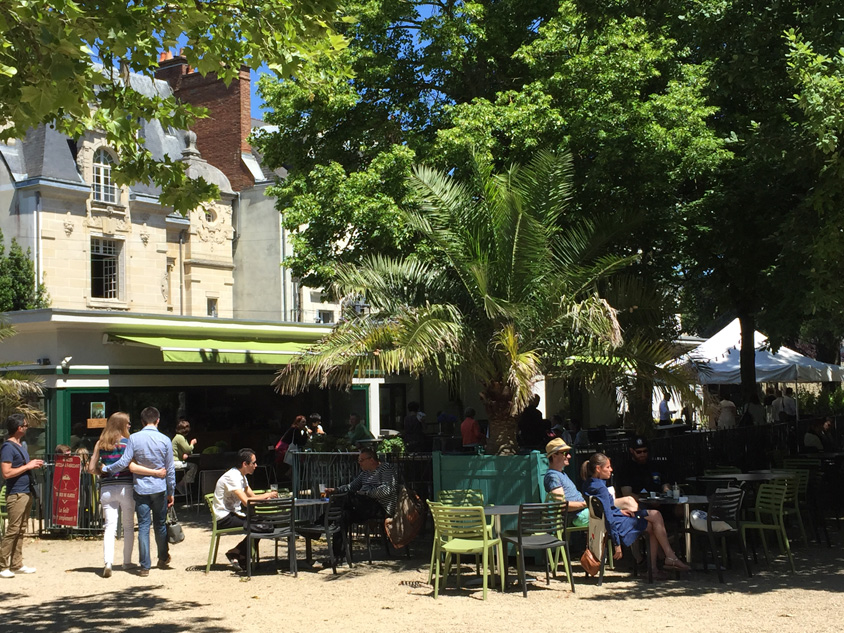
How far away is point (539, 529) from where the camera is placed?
9.49 m

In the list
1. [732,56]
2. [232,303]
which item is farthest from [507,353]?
[232,303]

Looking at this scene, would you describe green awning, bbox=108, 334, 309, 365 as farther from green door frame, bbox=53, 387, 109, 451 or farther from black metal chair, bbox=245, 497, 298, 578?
black metal chair, bbox=245, 497, 298, 578

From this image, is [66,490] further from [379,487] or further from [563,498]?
[563,498]

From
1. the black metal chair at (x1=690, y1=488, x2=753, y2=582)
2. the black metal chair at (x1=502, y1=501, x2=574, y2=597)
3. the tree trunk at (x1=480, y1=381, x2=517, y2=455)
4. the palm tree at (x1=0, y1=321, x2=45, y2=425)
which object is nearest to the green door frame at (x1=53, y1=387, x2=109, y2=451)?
the palm tree at (x1=0, y1=321, x2=45, y2=425)

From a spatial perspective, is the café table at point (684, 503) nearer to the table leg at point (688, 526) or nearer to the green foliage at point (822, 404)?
the table leg at point (688, 526)

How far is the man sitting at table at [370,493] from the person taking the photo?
449 inches

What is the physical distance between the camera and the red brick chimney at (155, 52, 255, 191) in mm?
36750

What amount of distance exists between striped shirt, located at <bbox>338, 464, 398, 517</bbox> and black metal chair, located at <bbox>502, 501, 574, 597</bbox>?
2.11 metres

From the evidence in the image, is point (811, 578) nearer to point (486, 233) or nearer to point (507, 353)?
point (507, 353)

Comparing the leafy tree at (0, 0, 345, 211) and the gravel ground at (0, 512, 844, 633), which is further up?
the leafy tree at (0, 0, 345, 211)

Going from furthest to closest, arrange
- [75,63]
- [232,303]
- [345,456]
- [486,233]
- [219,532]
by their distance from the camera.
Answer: [232,303], [345,456], [486,233], [219,532], [75,63]

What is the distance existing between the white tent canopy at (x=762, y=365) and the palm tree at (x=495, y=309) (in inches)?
398

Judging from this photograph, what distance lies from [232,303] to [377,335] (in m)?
27.9

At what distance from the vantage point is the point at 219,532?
35.1 ft
